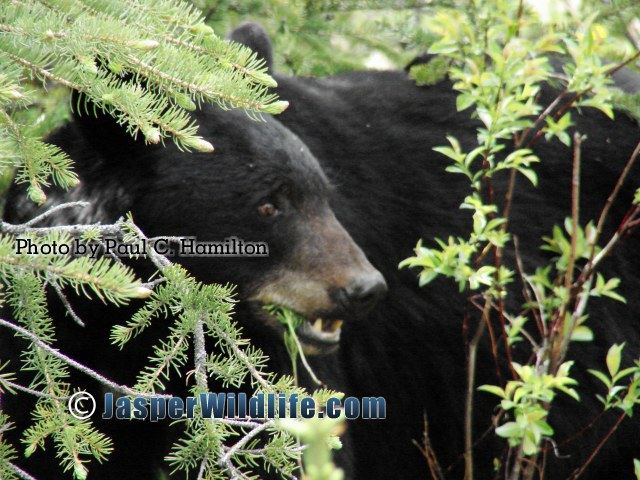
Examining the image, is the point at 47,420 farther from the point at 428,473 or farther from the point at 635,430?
the point at 635,430

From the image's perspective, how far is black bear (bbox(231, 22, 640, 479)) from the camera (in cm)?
393

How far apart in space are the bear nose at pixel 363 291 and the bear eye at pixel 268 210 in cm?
46

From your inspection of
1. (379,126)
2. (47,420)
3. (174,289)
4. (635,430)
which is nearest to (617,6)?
(379,126)

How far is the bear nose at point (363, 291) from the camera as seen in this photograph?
296 centimetres

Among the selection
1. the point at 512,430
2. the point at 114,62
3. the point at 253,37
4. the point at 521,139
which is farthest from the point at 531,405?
the point at 253,37

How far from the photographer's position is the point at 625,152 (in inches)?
157

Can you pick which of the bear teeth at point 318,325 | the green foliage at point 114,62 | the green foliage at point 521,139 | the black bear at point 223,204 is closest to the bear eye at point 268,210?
the black bear at point 223,204

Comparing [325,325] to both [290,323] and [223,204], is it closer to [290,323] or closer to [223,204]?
[290,323]

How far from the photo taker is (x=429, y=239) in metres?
3.97

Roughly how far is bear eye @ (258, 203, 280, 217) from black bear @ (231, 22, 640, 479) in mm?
677

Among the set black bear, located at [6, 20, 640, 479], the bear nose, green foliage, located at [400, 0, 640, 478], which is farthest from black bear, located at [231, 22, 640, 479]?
the bear nose

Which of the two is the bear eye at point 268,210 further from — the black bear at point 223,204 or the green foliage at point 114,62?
the green foliage at point 114,62

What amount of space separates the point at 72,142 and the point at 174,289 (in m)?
1.33

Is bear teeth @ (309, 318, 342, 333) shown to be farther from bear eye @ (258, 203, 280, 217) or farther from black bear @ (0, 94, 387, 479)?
bear eye @ (258, 203, 280, 217)
